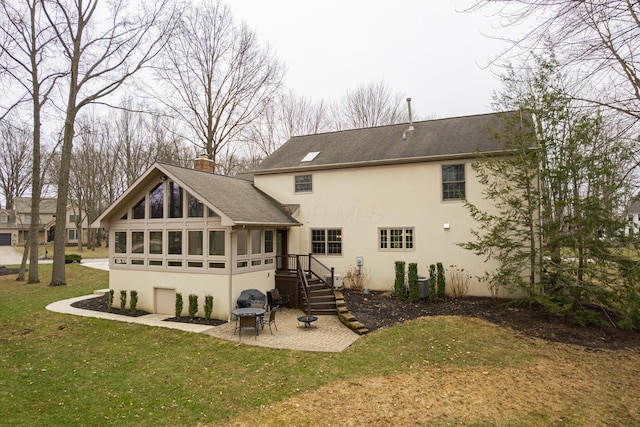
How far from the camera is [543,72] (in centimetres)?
1108

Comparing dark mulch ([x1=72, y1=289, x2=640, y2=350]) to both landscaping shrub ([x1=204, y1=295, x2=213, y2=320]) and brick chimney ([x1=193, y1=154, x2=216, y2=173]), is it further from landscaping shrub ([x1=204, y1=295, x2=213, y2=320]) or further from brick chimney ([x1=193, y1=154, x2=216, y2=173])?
brick chimney ([x1=193, y1=154, x2=216, y2=173])

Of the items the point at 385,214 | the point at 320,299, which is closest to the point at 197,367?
the point at 320,299

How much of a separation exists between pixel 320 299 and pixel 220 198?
5.22m

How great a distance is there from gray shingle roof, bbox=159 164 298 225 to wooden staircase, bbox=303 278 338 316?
2893 mm

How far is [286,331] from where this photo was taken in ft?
35.2

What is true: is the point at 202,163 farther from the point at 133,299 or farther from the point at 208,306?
the point at 208,306

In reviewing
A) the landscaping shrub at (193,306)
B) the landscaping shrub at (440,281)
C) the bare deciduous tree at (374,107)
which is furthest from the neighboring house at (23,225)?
the landscaping shrub at (440,281)

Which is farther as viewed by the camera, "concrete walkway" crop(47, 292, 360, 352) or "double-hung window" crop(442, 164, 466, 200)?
"double-hung window" crop(442, 164, 466, 200)

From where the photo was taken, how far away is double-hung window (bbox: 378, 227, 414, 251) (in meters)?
15.2

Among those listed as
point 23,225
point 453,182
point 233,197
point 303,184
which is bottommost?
point 23,225

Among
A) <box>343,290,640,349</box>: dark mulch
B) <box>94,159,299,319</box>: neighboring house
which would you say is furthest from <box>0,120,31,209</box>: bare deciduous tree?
<box>343,290,640,349</box>: dark mulch

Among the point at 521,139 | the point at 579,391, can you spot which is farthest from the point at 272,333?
the point at 521,139

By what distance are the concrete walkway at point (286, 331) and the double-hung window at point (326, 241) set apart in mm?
3903

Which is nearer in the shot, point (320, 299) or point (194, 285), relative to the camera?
point (194, 285)
